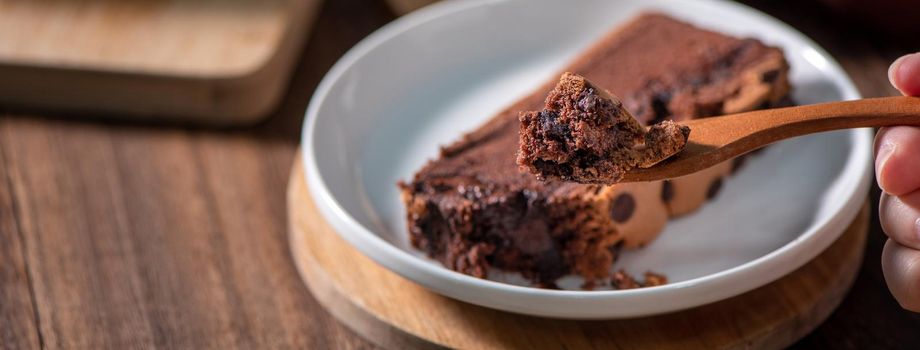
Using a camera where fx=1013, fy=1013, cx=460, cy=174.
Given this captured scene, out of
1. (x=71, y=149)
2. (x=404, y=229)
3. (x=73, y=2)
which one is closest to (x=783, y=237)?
(x=404, y=229)

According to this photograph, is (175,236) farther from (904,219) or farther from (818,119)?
(904,219)

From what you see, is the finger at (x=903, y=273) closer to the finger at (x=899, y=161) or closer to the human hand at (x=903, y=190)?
the human hand at (x=903, y=190)

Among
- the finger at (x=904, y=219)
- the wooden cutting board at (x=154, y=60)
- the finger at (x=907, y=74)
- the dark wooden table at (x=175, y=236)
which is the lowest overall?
the dark wooden table at (x=175, y=236)

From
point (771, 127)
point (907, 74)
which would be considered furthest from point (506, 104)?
point (907, 74)

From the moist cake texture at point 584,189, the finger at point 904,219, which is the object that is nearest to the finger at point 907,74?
the finger at point 904,219

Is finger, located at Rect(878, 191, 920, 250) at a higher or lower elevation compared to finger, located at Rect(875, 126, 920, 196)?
lower

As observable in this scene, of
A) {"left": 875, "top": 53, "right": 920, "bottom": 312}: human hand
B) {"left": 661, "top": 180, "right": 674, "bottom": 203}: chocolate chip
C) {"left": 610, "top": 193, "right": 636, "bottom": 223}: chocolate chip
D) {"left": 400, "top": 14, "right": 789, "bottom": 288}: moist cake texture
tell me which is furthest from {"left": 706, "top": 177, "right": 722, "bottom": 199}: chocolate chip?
{"left": 875, "top": 53, "right": 920, "bottom": 312}: human hand

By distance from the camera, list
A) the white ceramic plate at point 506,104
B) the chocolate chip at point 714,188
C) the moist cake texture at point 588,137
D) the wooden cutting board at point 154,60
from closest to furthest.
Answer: the moist cake texture at point 588,137 < the white ceramic plate at point 506,104 < the chocolate chip at point 714,188 < the wooden cutting board at point 154,60

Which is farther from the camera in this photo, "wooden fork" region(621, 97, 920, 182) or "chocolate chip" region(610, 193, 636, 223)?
"chocolate chip" region(610, 193, 636, 223)

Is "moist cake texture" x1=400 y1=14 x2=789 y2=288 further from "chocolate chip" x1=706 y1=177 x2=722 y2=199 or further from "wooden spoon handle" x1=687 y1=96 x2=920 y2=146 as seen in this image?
"wooden spoon handle" x1=687 y1=96 x2=920 y2=146

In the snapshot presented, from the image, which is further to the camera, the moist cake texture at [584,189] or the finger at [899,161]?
the moist cake texture at [584,189]
